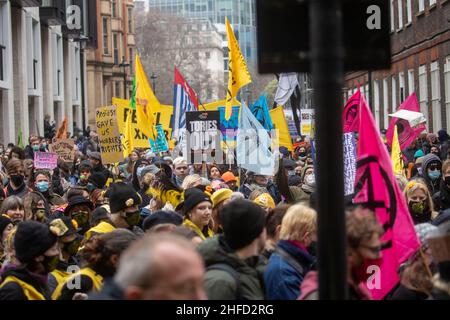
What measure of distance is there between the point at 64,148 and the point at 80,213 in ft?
32.1

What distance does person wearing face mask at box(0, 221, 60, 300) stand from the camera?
5.79 meters

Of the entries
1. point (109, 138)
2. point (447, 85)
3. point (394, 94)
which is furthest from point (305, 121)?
point (394, 94)

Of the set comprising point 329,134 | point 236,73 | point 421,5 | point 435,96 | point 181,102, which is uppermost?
point 421,5

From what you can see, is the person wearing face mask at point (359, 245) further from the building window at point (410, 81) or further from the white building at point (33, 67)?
the building window at point (410, 81)

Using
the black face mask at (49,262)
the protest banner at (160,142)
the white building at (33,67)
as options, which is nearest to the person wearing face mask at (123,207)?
the black face mask at (49,262)

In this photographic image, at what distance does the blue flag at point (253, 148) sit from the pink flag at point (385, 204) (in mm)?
6573

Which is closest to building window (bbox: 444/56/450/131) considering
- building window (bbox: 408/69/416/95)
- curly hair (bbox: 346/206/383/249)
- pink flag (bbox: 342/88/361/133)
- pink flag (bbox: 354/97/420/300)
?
building window (bbox: 408/69/416/95)

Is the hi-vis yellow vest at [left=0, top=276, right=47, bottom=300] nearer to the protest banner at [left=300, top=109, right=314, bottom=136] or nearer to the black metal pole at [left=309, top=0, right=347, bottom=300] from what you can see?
the black metal pole at [left=309, top=0, right=347, bottom=300]

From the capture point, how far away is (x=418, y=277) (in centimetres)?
585

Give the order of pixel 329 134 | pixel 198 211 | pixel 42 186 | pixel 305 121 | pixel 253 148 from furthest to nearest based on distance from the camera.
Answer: pixel 305 121 → pixel 253 148 → pixel 42 186 → pixel 198 211 → pixel 329 134

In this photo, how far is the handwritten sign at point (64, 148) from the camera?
18984 mm

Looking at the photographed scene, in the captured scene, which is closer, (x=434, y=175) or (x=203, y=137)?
(x=434, y=175)

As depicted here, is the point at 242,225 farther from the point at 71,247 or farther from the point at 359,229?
the point at 71,247
